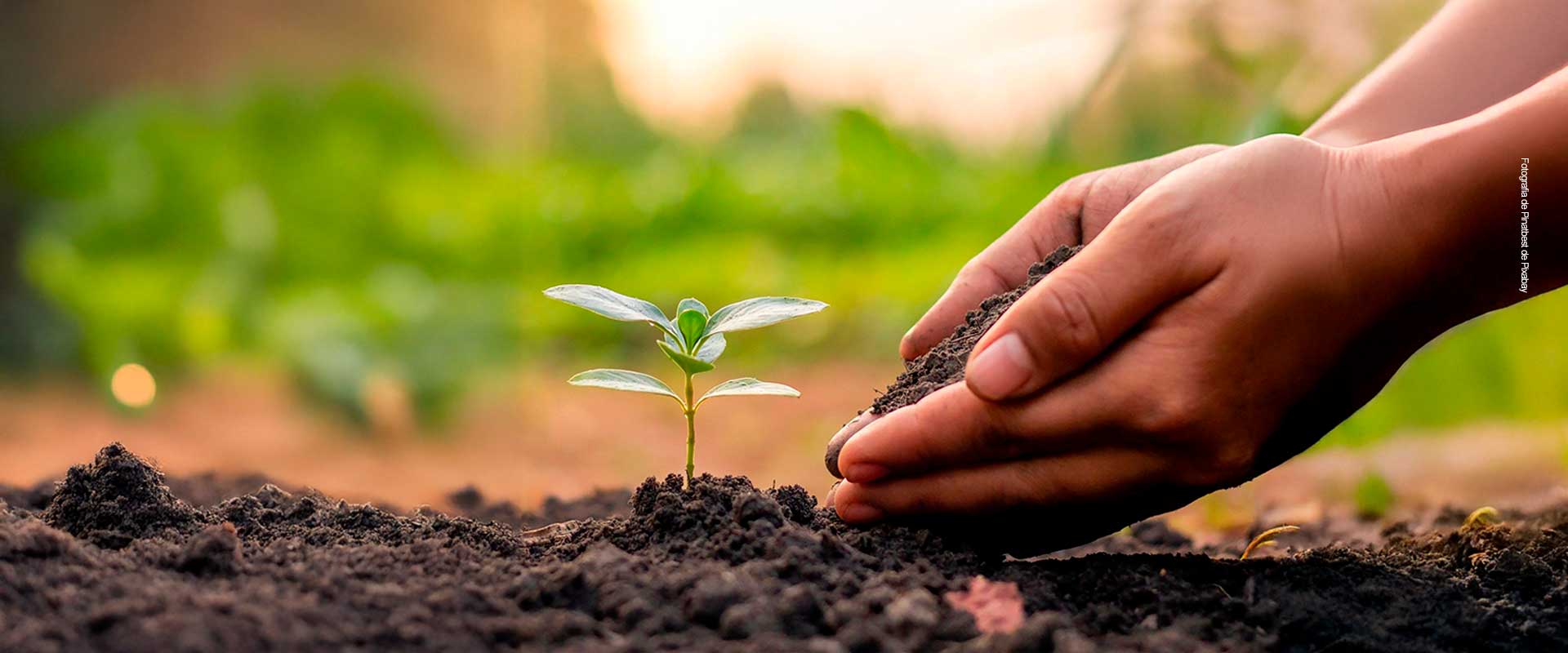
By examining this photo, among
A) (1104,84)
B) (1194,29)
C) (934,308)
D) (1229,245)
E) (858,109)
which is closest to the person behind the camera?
(1229,245)

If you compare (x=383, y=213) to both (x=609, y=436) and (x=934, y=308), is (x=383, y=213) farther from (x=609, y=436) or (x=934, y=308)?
(x=934, y=308)

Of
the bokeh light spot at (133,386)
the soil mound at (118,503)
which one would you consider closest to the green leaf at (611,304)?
the soil mound at (118,503)

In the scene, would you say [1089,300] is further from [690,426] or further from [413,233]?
[413,233]

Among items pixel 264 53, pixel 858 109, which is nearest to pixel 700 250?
pixel 858 109

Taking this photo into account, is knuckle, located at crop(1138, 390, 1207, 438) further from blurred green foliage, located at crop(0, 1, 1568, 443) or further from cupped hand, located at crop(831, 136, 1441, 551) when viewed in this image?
blurred green foliage, located at crop(0, 1, 1568, 443)

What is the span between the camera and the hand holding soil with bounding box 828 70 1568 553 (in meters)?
0.99

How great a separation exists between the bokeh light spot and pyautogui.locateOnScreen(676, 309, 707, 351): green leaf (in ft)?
8.70

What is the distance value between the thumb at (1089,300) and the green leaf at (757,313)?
0.20m

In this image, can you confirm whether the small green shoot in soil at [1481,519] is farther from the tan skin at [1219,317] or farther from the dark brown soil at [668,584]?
the tan skin at [1219,317]

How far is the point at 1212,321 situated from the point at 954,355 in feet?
0.91

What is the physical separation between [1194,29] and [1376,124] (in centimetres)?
146

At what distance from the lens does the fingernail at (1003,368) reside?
3.26 ft

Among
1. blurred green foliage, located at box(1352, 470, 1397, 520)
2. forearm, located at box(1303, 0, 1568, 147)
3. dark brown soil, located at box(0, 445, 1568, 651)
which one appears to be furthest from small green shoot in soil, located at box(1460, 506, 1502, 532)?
forearm, located at box(1303, 0, 1568, 147)

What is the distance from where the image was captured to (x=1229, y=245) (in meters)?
0.98
